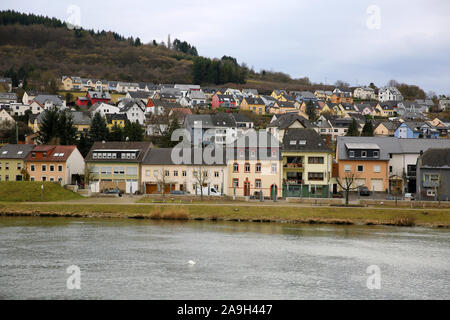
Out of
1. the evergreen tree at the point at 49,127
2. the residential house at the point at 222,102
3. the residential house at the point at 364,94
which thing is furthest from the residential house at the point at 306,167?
the residential house at the point at 364,94

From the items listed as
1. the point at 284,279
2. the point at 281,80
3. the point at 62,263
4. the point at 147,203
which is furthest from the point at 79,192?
the point at 281,80

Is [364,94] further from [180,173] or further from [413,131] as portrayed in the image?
[180,173]

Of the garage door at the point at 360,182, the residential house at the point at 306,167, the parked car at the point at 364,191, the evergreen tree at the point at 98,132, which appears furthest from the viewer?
the evergreen tree at the point at 98,132

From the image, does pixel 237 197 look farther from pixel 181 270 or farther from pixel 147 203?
pixel 181 270

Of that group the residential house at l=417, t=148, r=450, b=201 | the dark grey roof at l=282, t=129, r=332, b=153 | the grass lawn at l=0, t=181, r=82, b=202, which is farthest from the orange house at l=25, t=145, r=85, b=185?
the residential house at l=417, t=148, r=450, b=201

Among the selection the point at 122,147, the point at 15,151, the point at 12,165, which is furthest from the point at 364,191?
the point at 15,151

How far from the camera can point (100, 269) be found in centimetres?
2323

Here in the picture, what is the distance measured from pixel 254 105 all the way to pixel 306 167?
64.0 metres

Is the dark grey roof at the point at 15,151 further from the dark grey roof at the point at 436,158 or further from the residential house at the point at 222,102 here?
the residential house at the point at 222,102

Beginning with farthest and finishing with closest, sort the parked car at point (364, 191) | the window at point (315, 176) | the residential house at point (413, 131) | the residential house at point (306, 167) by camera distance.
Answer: the residential house at point (413, 131) < the window at point (315, 176) < the parked car at point (364, 191) < the residential house at point (306, 167)

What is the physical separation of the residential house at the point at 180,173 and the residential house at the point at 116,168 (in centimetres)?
78

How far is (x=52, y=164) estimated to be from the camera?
49375mm

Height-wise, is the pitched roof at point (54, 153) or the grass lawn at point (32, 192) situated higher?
the pitched roof at point (54, 153)

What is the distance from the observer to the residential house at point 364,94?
480 ft
